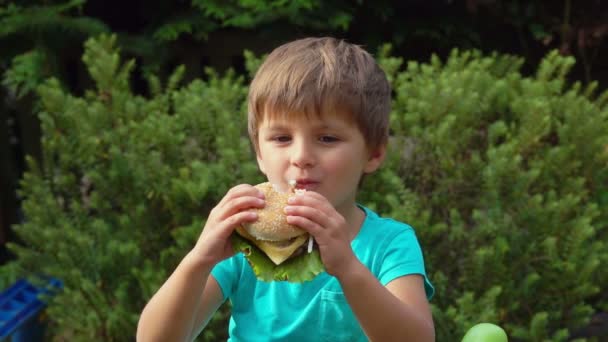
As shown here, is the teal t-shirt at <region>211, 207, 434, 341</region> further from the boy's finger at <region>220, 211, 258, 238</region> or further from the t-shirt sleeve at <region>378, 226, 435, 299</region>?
the boy's finger at <region>220, 211, 258, 238</region>

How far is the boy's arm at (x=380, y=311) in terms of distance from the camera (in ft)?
5.88

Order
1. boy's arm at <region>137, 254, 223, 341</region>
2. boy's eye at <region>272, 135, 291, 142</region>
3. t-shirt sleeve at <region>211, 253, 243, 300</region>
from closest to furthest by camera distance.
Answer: boy's arm at <region>137, 254, 223, 341</region>
boy's eye at <region>272, 135, 291, 142</region>
t-shirt sleeve at <region>211, 253, 243, 300</region>

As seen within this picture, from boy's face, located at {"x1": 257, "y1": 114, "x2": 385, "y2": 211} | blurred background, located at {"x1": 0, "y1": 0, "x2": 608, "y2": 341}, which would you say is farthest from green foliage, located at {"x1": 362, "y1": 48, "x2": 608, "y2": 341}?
boy's face, located at {"x1": 257, "y1": 114, "x2": 385, "y2": 211}

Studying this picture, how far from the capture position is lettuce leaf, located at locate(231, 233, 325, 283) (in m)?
1.81

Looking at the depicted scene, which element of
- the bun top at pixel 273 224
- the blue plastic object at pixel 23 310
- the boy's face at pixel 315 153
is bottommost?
the blue plastic object at pixel 23 310

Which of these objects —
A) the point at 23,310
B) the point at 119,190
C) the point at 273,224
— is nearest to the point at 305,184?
the point at 273,224

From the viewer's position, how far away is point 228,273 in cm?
215

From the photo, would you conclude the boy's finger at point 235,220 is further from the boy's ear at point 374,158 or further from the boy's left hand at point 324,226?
the boy's ear at point 374,158

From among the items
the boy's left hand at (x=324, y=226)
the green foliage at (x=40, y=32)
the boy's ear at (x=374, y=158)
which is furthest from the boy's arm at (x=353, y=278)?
the green foliage at (x=40, y=32)

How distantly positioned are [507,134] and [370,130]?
1.66m

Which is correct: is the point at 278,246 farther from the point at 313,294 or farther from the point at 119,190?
the point at 119,190

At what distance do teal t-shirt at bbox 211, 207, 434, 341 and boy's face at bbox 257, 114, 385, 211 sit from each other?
6.4 inches

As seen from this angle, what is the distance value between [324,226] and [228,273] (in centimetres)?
46

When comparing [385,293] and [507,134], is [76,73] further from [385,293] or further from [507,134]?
[385,293]
